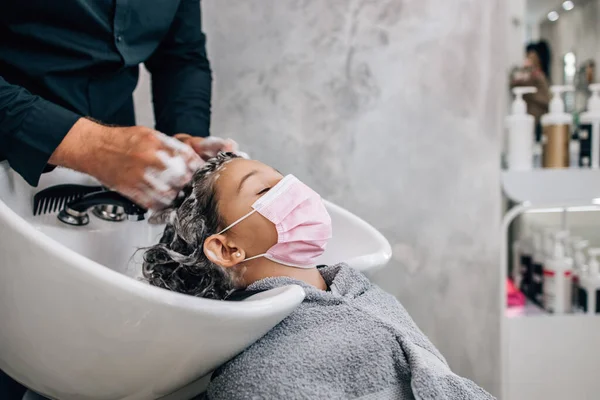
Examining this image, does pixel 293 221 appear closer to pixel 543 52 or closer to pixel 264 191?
pixel 264 191

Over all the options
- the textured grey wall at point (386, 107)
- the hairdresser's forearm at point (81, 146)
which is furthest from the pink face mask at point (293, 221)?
the textured grey wall at point (386, 107)

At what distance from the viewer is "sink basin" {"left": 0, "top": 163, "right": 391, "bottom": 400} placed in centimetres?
57

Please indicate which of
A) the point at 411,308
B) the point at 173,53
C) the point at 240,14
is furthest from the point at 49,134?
the point at 411,308

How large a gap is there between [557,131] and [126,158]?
1337 mm

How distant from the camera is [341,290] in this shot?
2.90ft

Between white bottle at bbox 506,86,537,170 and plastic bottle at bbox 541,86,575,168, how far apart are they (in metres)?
0.05

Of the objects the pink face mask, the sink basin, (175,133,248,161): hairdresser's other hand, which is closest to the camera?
the sink basin

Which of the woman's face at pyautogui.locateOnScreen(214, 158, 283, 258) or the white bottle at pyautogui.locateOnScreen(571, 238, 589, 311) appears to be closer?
the woman's face at pyautogui.locateOnScreen(214, 158, 283, 258)

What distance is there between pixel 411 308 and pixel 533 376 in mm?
423

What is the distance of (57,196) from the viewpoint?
945 mm

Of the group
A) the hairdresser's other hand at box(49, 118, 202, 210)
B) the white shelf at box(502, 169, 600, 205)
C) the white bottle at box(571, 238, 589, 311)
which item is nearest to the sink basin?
the hairdresser's other hand at box(49, 118, 202, 210)

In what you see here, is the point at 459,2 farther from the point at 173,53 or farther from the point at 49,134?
the point at 49,134

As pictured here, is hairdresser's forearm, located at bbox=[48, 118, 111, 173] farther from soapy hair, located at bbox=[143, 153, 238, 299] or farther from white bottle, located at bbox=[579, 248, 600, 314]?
white bottle, located at bbox=[579, 248, 600, 314]

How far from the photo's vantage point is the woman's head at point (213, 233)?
35.0 inches
